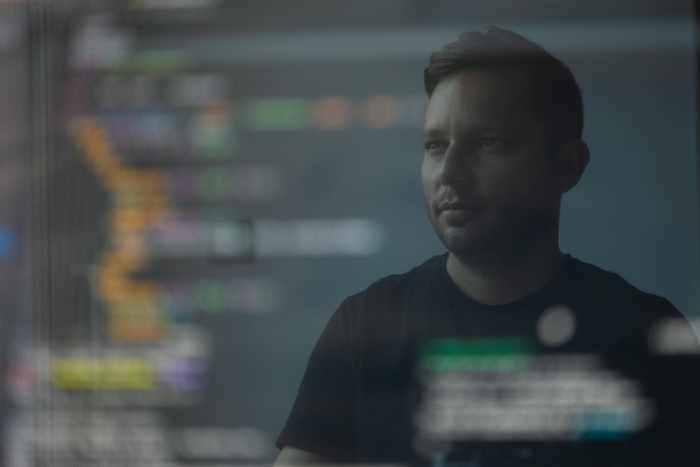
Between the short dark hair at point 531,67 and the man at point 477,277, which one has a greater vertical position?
the short dark hair at point 531,67

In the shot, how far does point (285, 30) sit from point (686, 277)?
0.68 metres

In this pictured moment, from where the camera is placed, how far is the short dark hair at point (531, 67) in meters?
1.34

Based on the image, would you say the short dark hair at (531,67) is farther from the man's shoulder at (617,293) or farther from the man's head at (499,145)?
the man's shoulder at (617,293)

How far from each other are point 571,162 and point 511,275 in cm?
18

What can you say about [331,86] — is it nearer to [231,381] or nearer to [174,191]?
[174,191]

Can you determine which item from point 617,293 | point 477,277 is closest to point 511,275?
point 477,277

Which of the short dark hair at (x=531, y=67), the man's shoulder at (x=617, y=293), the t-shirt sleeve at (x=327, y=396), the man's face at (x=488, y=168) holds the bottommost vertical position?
the t-shirt sleeve at (x=327, y=396)

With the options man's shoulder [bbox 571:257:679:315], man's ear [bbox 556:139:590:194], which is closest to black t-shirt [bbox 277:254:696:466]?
man's shoulder [bbox 571:257:679:315]

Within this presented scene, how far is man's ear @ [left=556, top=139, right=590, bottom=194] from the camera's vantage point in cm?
134

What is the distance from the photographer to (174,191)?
1.38 m

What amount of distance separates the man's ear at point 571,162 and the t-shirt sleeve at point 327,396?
35 centimetres

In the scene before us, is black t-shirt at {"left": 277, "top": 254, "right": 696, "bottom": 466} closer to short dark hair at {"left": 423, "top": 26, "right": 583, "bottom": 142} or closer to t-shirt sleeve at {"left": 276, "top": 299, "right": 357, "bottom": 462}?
t-shirt sleeve at {"left": 276, "top": 299, "right": 357, "bottom": 462}

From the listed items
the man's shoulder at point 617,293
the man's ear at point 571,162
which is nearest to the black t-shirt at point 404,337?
the man's shoulder at point 617,293

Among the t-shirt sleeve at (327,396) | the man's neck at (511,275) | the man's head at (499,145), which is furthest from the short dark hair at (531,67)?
the t-shirt sleeve at (327,396)
